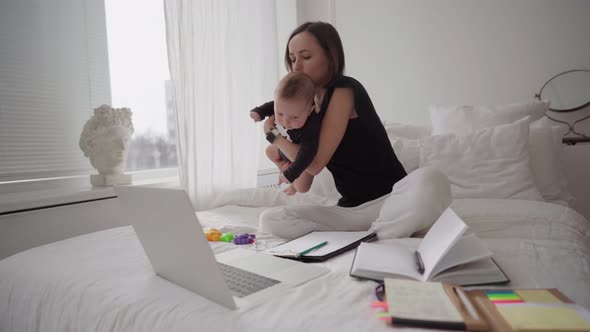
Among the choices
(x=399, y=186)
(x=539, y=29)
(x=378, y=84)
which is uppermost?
(x=539, y=29)

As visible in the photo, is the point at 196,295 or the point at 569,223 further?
the point at 569,223

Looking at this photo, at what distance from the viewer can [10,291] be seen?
37.3 inches

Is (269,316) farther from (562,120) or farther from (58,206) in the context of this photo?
(562,120)

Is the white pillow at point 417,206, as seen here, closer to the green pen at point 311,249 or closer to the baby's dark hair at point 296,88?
the green pen at point 311,249

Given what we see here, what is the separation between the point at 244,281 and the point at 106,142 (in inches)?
50.8

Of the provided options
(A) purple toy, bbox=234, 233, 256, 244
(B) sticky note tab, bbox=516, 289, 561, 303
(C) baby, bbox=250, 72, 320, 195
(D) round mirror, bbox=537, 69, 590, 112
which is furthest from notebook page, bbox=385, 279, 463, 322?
(D) round mirror, bbox=537, 69, 590, 112

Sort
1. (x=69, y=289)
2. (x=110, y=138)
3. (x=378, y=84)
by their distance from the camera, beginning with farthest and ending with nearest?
(x=378, y=84) < (x=110, y=138) < (x=69, y=289)

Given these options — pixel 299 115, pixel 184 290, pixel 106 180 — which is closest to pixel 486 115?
pixel 299 115

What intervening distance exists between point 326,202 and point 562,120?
1520 millimetres

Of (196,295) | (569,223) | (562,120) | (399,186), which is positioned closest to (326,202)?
(399,186)

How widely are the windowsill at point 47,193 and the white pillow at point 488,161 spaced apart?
1.56 metres

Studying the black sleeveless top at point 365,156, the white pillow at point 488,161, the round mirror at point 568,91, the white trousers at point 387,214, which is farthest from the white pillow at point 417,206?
the round mirror at point 568,91

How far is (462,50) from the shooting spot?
8.14 feet

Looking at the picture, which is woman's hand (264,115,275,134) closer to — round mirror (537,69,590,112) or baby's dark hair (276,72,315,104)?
baby's dark hair (276,72,315,104)
